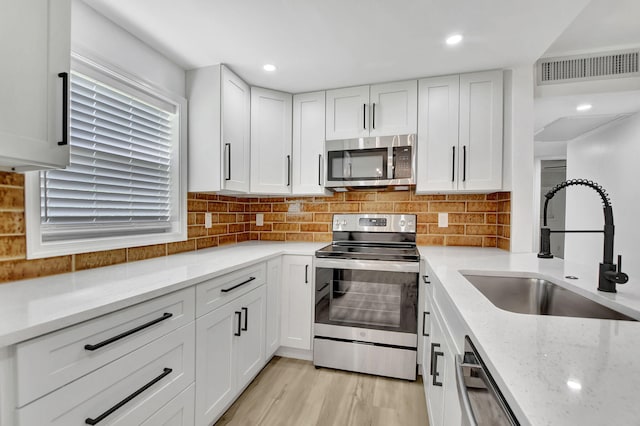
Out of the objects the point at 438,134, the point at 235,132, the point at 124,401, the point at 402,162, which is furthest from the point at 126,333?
the point at 438,134

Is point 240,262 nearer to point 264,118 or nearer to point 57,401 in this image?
point 57,401

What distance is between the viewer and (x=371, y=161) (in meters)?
2.38

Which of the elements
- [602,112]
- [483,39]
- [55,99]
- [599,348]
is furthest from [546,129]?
[55,99]

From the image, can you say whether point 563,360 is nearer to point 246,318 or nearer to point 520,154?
point 246,318

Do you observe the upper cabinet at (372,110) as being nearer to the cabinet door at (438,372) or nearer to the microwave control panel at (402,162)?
the microwave control panel at (402,162)

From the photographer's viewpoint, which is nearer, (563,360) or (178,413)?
(563,360)

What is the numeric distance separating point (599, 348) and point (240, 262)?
5.13ft

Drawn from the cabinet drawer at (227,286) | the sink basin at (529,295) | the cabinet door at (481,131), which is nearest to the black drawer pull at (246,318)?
the cabinet drawer at (227,286)

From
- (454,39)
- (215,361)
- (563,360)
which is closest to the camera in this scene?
(563,360)

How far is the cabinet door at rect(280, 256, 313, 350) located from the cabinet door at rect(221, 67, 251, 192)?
28.9 inches

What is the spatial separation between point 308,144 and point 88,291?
1.90 m

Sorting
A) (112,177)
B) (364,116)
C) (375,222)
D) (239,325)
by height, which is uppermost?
(364,116)

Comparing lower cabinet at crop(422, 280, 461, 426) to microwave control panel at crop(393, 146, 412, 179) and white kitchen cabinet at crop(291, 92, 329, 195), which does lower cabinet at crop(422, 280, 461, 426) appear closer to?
microwave control panel at crop(393, 146, 412, 179)

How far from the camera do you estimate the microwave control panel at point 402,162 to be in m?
2.31
